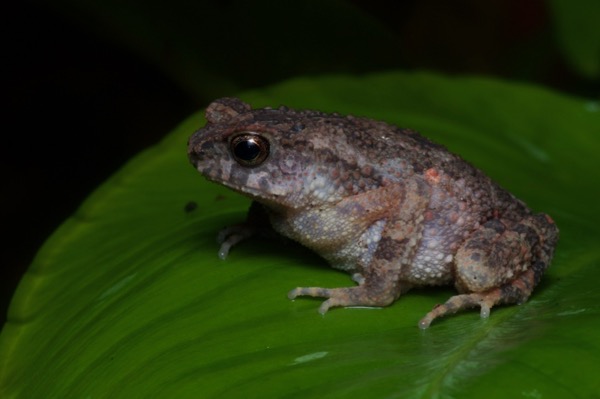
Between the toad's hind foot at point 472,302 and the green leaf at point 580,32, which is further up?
the green leaf at point 580,32

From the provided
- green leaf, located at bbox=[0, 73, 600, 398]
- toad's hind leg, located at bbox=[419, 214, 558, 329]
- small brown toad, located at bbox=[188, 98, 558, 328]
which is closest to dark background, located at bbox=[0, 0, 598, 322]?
green leaf, located at bbox=[0, 73, 600, 398]

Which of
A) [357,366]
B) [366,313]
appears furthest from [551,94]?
[357,366]

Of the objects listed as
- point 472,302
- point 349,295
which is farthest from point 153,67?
point 472,302

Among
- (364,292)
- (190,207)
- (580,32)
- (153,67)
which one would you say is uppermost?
(153,67)

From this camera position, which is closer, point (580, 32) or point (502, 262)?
point (502, 262)

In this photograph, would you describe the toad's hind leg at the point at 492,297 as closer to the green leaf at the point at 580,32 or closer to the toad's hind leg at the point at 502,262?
the toad's hind leg at the point at 502,262

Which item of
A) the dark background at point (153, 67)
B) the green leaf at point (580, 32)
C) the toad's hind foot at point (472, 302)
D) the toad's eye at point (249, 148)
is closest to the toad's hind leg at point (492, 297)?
the toad's hind foot at point (472, 302)

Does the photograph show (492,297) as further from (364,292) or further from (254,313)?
(254,313)

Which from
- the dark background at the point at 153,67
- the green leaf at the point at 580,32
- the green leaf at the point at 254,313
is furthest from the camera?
the dark background at the point at 153,67
